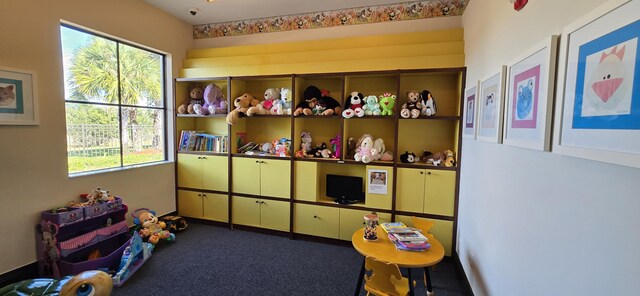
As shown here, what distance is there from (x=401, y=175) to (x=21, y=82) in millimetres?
3568

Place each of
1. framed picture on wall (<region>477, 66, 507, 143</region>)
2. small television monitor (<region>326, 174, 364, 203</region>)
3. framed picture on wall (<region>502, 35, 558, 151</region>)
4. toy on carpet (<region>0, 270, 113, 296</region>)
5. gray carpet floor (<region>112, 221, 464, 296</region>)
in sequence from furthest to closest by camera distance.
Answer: small television monitor (<region>326, 174, 364, 203</region>)
gray carpet floor (<region>112, 221, 464, 296</region>)
toy on carpet (<region>0, 270, 113, 296</region>)
framed picture on wall (<region>477, 66, 507, 143</region>)
framed picture on wall (<region>502, 35, 558, 151</region>)

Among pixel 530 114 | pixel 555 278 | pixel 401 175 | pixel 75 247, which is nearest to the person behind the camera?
pixel 555 278

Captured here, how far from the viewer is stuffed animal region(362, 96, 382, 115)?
2.94 meters

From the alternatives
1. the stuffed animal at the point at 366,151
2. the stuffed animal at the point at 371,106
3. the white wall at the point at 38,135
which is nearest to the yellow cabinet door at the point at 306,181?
the stuffed animal at the point at 366,151

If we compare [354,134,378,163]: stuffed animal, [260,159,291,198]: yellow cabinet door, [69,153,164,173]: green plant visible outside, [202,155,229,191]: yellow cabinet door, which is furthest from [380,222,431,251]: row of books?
[69,153,164,173]: green plant visible outside

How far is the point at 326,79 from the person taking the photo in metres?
3.38

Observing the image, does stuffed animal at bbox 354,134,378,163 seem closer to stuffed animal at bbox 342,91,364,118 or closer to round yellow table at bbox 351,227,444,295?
stuffed animal at bbox 342,91,364,118

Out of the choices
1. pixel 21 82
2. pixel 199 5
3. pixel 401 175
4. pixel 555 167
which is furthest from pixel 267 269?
pixel 199 5

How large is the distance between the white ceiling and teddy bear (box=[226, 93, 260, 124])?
1.08 metres

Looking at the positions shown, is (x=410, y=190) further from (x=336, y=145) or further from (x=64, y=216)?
(x=64, y=216)

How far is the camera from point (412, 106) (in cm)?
286

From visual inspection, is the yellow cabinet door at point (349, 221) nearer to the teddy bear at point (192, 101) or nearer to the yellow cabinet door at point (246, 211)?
the yellow cabinet door at point (246, 211)

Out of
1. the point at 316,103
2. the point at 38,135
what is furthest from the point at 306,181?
the point at 38,135

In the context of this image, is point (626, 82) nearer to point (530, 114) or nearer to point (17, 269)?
point (530, 114)
